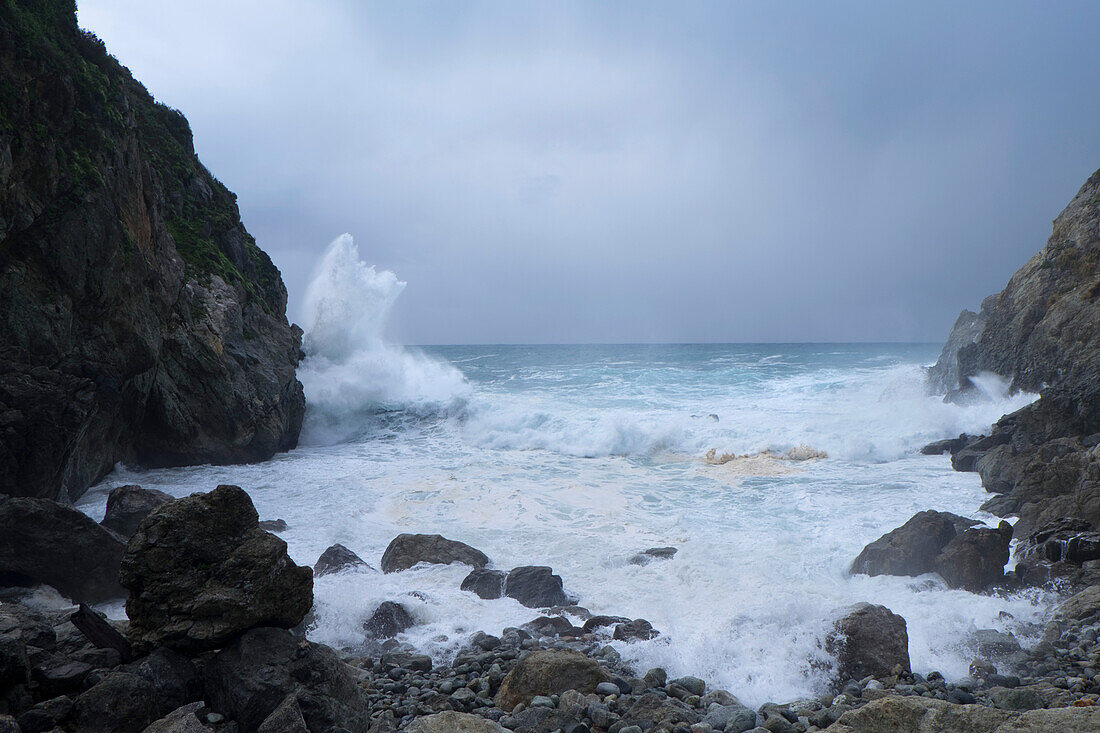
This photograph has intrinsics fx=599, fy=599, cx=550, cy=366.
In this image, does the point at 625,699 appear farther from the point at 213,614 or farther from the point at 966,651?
the point at 966,651

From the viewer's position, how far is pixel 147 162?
42.7ft

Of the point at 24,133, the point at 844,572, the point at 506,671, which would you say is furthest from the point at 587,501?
the point at 24,133

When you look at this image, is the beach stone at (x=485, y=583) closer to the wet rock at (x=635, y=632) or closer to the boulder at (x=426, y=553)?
the boulder at (x=426, y=553)

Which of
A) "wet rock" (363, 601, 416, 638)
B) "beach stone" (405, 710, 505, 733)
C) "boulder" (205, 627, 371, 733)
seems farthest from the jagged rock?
"wet rock" (363, 601, 416, 638)

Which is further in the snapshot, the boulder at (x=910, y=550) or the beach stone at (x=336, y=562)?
the beach stone at (x=336, y=562)

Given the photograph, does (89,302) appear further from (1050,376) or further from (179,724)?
(1050,376)

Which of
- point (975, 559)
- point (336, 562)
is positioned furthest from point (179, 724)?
point (975, 559)

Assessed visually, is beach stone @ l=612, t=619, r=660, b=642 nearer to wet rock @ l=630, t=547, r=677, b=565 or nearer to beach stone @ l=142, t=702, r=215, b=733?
wet rock @ l=630, t=547, r=677, b=565

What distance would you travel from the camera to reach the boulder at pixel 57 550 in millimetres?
6547

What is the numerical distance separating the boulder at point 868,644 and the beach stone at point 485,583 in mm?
4106

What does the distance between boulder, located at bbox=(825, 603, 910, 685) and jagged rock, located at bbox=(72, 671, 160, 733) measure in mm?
5389

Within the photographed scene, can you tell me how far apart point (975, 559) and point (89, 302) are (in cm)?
1364

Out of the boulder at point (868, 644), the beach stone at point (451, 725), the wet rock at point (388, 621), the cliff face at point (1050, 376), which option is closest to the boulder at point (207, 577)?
the beach stone at point (451, 725)

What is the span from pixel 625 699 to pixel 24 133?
10.6m
